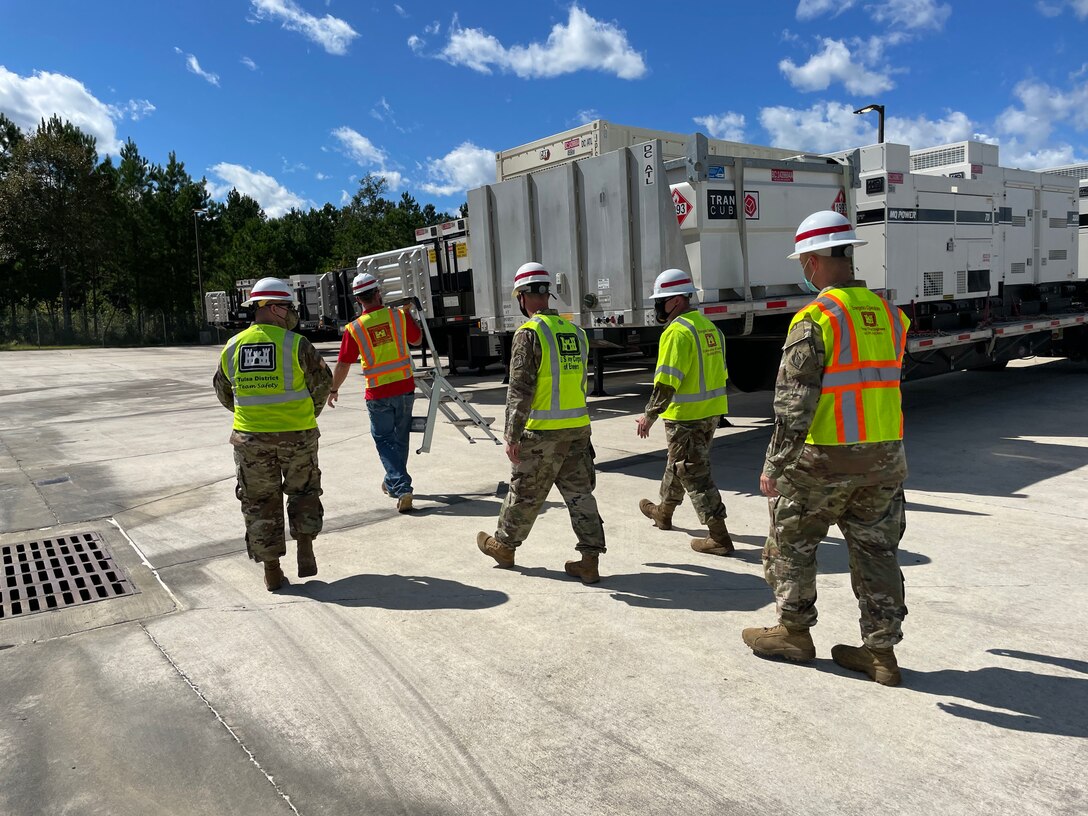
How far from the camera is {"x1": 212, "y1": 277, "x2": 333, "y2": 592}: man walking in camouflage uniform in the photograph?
187 inches

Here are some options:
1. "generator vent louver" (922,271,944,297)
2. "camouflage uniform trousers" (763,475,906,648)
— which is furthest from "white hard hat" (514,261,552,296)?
"generator vent louver" (922,271,944,297)

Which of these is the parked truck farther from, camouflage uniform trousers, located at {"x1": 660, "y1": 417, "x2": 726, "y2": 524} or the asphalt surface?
camouflage uniform trousers, located at {"x1": 660, "y1": 417, "x2": 726, "y2": 524}

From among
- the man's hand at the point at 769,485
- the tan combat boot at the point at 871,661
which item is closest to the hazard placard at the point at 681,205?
the man's hand at the point at 769,485

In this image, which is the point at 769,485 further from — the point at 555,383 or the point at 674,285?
the point at 674,285

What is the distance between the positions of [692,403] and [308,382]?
98.1 inches

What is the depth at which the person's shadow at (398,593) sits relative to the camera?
455 cm

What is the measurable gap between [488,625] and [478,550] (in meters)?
1.36

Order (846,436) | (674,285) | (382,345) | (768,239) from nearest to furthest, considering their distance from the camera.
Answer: (846,436)
(674,285)
(382,345)
(768,239)

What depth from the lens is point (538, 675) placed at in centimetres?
362

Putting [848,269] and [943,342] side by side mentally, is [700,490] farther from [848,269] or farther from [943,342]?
[943,342]

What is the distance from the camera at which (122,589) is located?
498cm

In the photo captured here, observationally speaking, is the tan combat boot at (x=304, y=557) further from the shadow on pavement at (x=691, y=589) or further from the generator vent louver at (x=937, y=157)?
the generator vent louver at (x=937, y=157)

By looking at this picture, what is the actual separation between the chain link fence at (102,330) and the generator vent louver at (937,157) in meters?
38.5

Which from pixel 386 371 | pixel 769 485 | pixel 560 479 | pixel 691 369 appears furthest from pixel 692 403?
pixel 386 371
